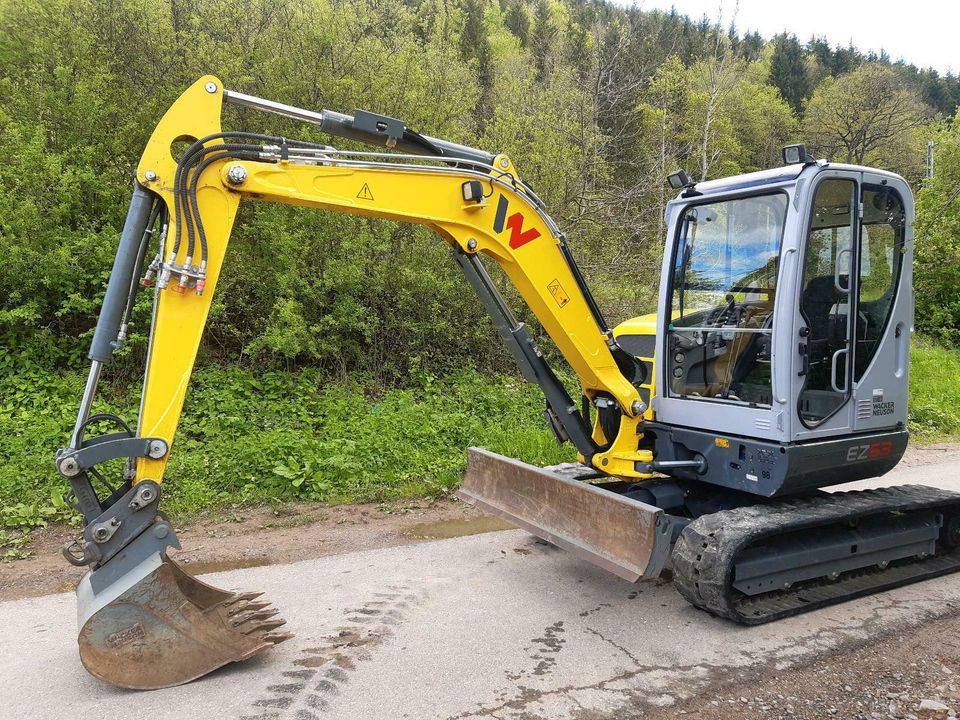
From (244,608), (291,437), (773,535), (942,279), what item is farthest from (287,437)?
(942,279)

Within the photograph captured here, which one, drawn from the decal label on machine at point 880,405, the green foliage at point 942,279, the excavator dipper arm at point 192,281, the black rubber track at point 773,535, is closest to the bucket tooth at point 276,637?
the excavator dipper arm at point 192,281

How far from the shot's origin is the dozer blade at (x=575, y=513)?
13.1 feet

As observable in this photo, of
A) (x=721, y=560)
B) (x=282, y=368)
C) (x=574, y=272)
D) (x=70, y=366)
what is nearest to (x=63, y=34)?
(x=70, y=366)

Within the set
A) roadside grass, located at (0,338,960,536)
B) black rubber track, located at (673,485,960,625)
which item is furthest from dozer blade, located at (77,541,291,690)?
roadside grass, located at (0,338,960,536)

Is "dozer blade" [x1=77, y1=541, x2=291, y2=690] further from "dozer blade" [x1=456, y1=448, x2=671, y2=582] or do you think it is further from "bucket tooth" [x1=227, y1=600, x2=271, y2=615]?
"dozer blade" [x1=456, y1=448, x2=671, y2=582]

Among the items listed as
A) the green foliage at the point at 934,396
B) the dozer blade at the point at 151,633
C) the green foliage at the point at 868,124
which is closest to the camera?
the dozer blade at the point at 151,633

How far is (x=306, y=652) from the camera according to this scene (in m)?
3.69

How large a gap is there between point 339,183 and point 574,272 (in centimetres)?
166

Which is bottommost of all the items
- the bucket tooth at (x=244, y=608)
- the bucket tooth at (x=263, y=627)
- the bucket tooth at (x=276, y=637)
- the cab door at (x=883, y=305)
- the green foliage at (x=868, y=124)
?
the bucket tooth at (x=276, y=637)

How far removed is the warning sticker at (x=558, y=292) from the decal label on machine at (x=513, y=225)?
1.07 ft

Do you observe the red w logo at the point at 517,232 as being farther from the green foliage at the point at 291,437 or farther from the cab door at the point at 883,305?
the green foliage at the point at 291,437

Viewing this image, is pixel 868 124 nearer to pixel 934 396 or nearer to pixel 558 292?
pixel 934 396

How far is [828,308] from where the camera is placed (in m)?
4.48

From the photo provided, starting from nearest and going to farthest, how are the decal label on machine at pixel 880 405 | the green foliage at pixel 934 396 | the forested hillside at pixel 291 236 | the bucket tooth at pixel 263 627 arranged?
the bucket tooth at pixel 263 627, the decal label on machine at pixel 880 405, the forested hillside at pixel 291 236, the green foliage at pixel 934 396
